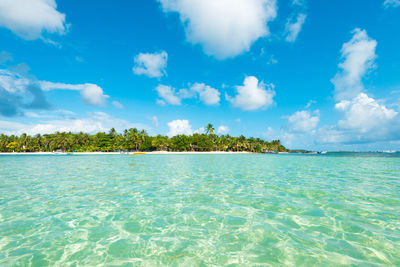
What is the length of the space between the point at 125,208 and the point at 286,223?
19.7 ft

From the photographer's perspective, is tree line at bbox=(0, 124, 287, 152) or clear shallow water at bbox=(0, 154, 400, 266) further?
tree line at bbox=(0, 124, 287, 152)

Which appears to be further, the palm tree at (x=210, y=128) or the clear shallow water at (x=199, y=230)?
the palm tree at (x=210, y=128)

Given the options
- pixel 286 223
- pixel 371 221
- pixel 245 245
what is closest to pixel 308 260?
pixel 245 245

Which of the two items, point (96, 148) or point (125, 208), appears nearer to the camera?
point (125, 208)

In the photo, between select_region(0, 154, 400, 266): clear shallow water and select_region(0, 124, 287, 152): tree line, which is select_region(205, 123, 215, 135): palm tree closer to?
select_region(0, 124, 287, 152): tree line

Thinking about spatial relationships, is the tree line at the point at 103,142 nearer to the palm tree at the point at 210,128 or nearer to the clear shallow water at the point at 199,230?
the palm tree at the point at 210,128

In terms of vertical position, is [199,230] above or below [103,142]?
below

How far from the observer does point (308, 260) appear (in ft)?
13.2

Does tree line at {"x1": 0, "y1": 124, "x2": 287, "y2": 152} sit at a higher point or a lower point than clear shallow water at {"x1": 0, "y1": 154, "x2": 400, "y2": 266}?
higher

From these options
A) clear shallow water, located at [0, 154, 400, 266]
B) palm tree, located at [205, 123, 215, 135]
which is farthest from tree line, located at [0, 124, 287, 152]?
clear shallow water, located at [0, 154, 400, 266]

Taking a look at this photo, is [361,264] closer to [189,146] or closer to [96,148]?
[189,146]

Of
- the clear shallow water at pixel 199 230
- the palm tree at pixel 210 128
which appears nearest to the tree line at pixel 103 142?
the palm tree at pixel 210 128

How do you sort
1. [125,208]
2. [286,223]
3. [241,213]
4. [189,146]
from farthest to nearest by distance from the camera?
[189,146] < [125,208] < [241,213] < [286,223]

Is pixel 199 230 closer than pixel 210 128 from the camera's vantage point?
Yes
